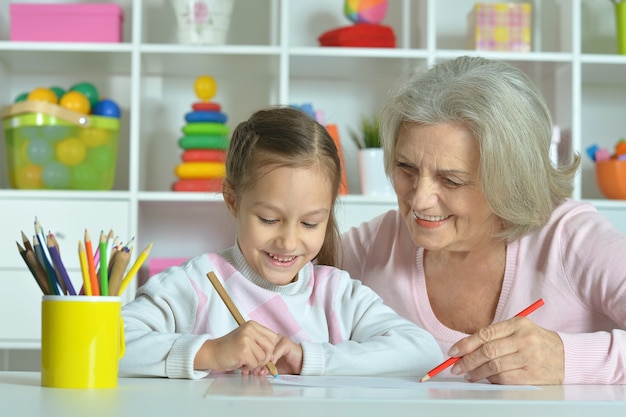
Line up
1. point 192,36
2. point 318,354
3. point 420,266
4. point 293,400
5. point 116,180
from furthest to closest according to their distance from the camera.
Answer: point 116,180 → point 192,36 → point 420,266 → point 318,354 → point 293,400

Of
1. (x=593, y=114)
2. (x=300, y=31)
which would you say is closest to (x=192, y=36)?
(x=300, y=31)

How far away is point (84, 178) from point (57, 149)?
0.40 ft

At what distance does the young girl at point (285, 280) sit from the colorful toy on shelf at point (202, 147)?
4.41 feet

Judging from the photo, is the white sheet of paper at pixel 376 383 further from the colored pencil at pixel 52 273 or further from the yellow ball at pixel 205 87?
the yellow ball at pixel 205 87

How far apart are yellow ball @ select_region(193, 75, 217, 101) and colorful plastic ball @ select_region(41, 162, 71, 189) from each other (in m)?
0.48

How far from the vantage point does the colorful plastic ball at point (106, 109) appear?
2.94 m

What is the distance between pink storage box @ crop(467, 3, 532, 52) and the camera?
116 inches

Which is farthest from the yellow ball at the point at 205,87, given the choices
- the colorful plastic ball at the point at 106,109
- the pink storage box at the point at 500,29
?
the pink storage box at the point at 500,29

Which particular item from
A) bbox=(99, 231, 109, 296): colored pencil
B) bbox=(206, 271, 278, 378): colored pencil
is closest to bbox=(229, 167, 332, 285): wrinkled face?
bbox=(206, 271, 278, 378): colored pencil

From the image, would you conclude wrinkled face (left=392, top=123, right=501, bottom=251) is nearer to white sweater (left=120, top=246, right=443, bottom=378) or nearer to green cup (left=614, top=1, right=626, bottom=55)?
white sweater (left=120, top=246, right=443, bottom=378)

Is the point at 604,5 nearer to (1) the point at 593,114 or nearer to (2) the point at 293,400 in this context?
(1) the point at 593,114

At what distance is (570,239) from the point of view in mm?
1634

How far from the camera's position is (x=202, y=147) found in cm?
292

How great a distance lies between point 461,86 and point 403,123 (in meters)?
0.12
